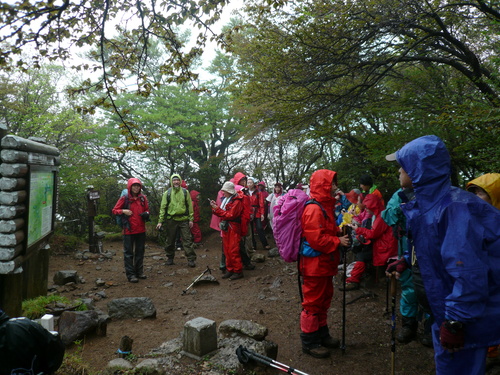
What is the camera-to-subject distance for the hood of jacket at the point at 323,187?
13.6ft

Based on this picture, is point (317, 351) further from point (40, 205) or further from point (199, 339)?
point (40, 205)


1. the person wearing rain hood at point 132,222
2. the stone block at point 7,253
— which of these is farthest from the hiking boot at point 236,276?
the stone block at point 7,253

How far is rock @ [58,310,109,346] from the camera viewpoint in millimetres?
4449

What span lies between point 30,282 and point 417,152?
5869mm

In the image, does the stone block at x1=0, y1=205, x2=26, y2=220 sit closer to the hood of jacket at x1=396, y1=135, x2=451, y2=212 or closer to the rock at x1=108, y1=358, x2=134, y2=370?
the rock at x1=108, y1=358, x2=134, y2=370

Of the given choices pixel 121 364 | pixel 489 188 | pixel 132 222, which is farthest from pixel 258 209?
pixel 489 188

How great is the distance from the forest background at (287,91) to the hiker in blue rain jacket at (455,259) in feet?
7.37

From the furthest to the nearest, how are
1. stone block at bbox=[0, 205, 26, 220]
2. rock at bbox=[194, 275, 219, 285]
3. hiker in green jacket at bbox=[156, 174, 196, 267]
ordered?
hiker in green jacket at bbox=[156, 174, 196, 267] < rock at bbox=[194, 275, 219, 285] < stone block at bbox=[0, 205, 26, 220]

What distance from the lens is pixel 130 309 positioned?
5.63 meters

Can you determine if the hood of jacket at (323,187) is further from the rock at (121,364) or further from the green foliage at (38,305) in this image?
the green foliage at (38,305)

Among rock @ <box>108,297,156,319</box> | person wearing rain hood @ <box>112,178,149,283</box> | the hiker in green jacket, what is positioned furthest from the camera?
the hiker in green jacket

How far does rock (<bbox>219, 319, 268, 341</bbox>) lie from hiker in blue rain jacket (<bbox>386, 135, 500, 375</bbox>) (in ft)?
7.83

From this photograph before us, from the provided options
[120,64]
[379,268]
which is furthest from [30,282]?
[379,268]

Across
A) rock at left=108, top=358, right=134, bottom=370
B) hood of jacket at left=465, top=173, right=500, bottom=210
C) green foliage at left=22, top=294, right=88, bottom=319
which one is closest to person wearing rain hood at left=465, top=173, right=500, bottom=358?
hood of jacket at left=465, top=173, right=500, bottom=210
